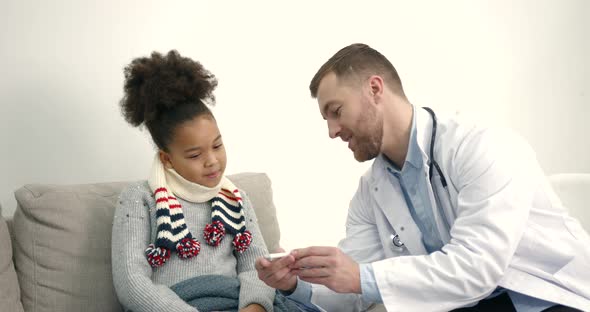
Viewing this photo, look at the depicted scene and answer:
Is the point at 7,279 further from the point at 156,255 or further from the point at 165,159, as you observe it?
the point at 165,159

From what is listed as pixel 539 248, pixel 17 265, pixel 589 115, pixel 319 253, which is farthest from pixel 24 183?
pixel 589 115

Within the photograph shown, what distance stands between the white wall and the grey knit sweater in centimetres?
47

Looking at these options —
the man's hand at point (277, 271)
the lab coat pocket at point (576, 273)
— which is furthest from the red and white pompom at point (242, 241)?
the lab coat pocket at point (576, 273)

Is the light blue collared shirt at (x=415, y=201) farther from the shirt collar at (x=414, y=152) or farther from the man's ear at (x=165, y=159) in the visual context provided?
the man's ear at (x=165, y=159)

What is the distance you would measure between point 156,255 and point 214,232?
0.19m

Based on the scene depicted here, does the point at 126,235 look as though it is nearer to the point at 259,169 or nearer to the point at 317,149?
the point at 259,169

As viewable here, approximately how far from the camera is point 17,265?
171 cm

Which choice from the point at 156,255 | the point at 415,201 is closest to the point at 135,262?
the point at 156,255

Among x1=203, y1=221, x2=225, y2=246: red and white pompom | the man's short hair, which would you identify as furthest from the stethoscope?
x1=203, y1=221, x2=225, y2=246: red and white pompom

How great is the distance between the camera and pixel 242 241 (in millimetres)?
1799

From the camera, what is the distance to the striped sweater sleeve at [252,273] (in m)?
1.67

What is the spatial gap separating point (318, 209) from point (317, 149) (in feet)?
0.88

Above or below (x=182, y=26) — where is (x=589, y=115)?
below

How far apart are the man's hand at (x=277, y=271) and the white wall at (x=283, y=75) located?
2.75 feet
